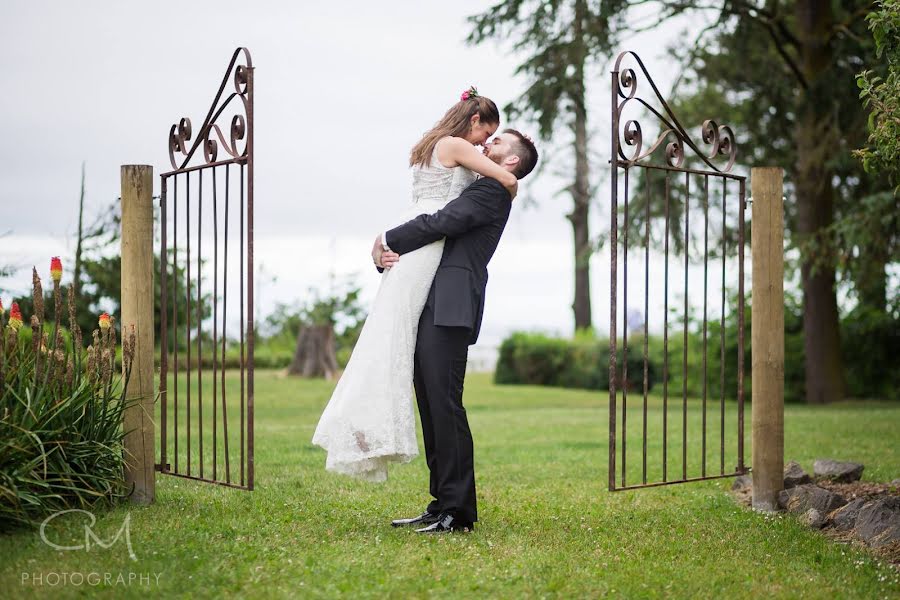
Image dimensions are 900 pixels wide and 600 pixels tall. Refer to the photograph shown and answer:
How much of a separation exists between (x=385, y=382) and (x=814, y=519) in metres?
2.41

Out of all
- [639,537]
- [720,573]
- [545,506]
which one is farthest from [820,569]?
[545,506]

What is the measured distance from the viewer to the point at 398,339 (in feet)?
14.4

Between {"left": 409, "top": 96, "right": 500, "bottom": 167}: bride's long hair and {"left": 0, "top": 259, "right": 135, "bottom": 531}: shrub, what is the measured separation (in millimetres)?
1798

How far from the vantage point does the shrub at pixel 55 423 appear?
414 cm

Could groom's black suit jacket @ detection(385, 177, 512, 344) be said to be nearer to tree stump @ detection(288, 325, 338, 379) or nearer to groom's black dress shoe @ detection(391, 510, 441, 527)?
groom's black dress shoe @ detection(391, 510, 441, 527)

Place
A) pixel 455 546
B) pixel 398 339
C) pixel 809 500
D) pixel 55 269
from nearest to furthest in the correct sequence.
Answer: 1. pixel 455 546
2. pixel 398 339
3. pixel 55 269
4. pixel 809 500

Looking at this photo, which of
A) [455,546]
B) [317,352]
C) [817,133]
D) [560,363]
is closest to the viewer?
[455,546]

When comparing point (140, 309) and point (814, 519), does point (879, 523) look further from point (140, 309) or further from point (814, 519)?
point (140, 309)

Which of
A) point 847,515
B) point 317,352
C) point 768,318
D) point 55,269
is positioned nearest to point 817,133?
point 768,318

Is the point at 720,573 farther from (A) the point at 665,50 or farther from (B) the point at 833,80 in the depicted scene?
(A) the point at 665,50

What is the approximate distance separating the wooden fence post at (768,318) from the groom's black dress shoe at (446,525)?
194 cm

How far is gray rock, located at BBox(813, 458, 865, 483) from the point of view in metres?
6.30

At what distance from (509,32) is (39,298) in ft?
35.7

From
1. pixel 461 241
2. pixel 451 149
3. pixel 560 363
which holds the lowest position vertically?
pixel 560 363
